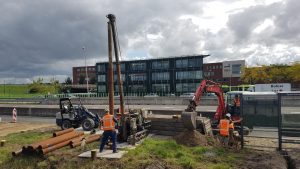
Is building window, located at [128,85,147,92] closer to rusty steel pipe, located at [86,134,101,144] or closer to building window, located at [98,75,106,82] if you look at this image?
building window, located at [98,75,106,82]

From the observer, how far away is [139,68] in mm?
88688

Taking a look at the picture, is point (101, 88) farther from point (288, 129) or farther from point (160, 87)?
point (288, 129)

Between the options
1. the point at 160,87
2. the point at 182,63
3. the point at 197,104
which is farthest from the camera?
the point at 160,87

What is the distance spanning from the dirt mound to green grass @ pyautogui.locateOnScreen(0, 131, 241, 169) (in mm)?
514

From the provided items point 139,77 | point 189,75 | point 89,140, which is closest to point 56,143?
point 89,140

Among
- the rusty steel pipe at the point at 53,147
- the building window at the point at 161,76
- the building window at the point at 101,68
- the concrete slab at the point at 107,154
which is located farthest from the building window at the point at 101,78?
the concrete slab at the point at 107,154

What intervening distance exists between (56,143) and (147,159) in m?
4.52

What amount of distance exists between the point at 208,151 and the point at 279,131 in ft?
10.9

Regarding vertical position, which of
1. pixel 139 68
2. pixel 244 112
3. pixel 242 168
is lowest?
pixel 242 168

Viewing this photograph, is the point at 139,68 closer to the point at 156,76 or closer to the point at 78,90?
the point at 156,76

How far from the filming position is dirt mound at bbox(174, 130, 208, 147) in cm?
1449

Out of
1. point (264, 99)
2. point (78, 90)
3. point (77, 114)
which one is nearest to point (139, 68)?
point (78, 90)

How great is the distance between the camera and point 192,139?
1464cm

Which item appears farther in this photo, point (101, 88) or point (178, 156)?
point (101, 88)
